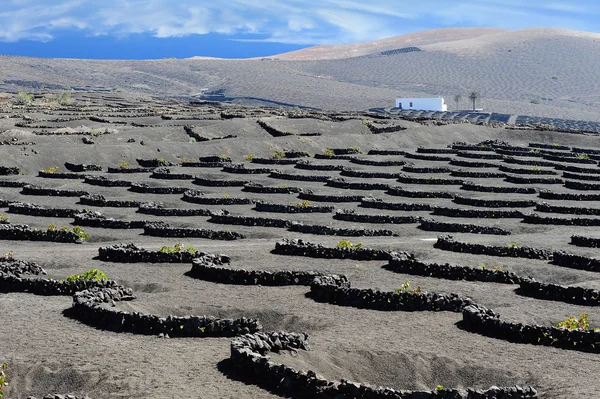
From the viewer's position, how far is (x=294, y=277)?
27266mm

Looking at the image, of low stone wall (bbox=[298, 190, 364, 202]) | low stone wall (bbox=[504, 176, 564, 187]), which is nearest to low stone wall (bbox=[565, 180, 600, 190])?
low stone wall (bbox=[504, 176, 564, 187])

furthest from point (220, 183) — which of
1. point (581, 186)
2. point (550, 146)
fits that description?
point (550, 146)

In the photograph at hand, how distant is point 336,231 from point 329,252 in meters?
5.91

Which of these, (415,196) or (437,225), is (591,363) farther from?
(415,196)

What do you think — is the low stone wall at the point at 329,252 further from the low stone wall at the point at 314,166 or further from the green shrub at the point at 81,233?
the low stone wall at the point at 314,166

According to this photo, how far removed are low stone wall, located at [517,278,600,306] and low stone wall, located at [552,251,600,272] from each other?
14.4 feet

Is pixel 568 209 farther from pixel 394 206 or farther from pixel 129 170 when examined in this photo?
pixel 129 170

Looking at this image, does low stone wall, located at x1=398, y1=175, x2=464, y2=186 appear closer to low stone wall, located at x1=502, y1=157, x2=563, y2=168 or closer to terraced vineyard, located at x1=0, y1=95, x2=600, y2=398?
terraced vineyard, located at x1=0, y1=95, x2=600, y2=398

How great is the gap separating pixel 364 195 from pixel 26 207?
1905cm

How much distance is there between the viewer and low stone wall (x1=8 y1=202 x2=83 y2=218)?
40750 millimetres

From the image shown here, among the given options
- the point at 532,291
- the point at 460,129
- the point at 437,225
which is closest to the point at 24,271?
the point at 532,291

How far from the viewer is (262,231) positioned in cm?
3800

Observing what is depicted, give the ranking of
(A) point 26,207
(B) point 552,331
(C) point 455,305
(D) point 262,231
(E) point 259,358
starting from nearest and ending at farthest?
(E) point 259,358 < (B) point 552,331 < (C) point 455,305 < (D) point 262,231 < (A) point 26,207

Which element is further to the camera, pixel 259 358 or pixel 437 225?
pixel 437 225
